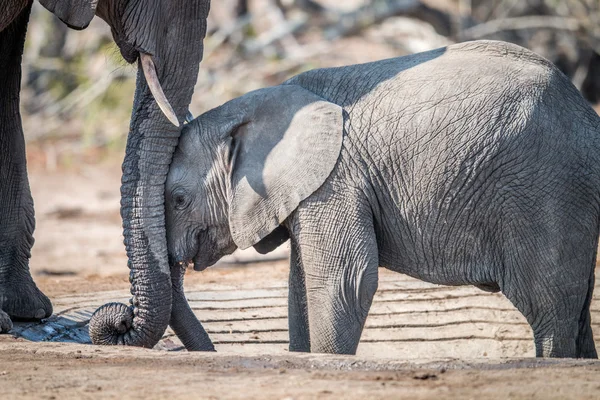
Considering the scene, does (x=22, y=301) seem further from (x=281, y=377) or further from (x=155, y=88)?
(x=281, y=377)

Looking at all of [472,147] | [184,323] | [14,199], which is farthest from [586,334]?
[14,199]

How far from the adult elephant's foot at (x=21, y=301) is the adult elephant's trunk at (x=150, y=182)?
732 mm

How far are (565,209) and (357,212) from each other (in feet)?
3.15

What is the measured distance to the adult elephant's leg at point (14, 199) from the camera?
19.8 feet

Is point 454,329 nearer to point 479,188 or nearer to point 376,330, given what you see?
point 376,330

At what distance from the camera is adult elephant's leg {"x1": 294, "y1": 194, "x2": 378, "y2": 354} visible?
5.17 meters

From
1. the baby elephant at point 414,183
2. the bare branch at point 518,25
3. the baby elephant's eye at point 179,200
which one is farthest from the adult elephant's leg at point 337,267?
the bare branch at point 518,25

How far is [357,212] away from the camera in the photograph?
17.1 feet

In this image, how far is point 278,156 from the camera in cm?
533

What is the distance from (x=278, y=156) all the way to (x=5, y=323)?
1.65 m

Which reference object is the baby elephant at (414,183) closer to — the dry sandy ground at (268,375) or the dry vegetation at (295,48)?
the dry sandy ground at (268,375)

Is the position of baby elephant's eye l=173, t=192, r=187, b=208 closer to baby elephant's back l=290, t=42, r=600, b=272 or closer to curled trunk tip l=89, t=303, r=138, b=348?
curled trunk tip l=89, t=303, r=138, b=348

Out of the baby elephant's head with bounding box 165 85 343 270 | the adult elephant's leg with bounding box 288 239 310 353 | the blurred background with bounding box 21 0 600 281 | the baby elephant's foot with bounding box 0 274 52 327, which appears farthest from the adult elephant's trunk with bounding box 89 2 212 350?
the blurred background with bounding box 21 0 600 281

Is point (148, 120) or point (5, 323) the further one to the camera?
point (5, 323)
